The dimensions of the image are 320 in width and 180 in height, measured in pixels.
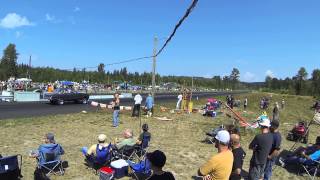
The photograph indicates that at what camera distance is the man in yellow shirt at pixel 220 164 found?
592 cm

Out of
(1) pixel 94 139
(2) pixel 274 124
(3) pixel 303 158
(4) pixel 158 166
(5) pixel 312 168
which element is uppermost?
(2) pixel 274 124

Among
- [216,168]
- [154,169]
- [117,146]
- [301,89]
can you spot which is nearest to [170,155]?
[117,146]

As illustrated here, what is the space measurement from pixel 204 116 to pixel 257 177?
20.1m

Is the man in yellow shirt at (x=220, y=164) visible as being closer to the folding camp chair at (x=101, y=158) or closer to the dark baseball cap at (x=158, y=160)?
the dark baseball cap at (x=158, y=160)

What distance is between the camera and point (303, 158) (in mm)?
12375

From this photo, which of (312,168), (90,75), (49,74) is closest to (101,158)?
(312,168)

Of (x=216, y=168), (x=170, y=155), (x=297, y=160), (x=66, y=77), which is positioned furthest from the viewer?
(x=66, y=77)

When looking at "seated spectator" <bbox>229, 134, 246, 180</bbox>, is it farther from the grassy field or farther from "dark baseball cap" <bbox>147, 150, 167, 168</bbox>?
the grassy field

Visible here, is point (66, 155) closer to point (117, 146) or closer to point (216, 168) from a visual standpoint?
point (117, 146)

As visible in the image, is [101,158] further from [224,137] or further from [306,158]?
[306,158]

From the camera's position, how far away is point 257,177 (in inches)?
353

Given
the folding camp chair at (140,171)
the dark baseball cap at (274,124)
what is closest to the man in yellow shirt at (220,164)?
the dark baseball cap at (274,124)

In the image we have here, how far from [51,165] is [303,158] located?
7.76 m

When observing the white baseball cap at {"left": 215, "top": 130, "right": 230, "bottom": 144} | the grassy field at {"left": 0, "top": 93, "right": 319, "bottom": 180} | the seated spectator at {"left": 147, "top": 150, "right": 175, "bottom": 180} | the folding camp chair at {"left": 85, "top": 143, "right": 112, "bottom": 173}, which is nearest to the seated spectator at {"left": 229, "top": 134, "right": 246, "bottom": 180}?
the white baseball cap at {"left": 215, "top": 130, "right": 230, "bottom": 144}
